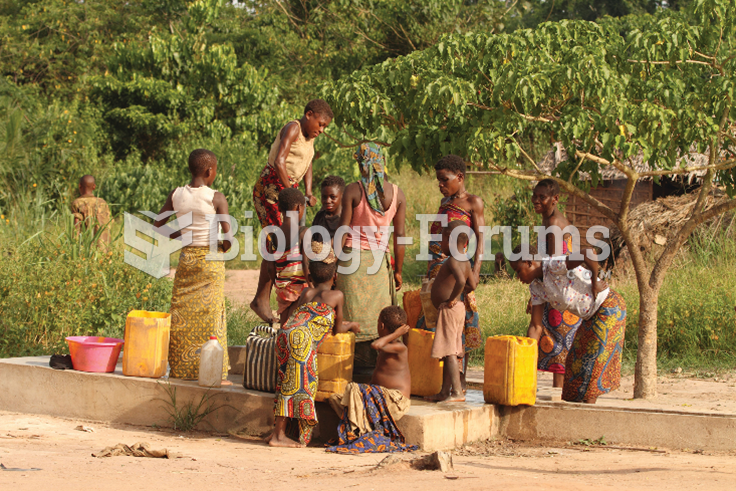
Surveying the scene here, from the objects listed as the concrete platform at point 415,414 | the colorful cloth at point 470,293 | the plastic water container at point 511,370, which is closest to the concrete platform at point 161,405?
the concrete platform at point 415,414

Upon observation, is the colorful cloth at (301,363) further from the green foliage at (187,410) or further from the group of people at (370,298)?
the green foliage at (187,410)

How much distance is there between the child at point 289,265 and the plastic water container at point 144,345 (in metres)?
0.86

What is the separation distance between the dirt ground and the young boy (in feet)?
2.50

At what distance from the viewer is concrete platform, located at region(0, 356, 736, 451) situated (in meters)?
4.94

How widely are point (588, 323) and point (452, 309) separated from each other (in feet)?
3.04

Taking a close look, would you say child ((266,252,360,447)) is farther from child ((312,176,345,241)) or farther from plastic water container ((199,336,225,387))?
child ((312,176,345,241))

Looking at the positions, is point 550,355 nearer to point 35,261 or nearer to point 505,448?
point 505,448

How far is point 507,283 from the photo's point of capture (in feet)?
35.5

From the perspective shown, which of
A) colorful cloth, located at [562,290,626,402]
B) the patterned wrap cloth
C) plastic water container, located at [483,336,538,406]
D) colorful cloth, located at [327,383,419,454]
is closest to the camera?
colorful cloth, located at [327,383,419,454]

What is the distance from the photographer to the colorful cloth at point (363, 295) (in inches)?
214

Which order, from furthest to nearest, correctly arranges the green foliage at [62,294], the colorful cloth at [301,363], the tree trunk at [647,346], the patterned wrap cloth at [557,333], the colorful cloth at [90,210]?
the colorful cloth at [90,210], the green foliage at [62,294], the tree trunk at [647,346], the patterned wrap cloth at [557,333], the colorful cloth at [301,363]

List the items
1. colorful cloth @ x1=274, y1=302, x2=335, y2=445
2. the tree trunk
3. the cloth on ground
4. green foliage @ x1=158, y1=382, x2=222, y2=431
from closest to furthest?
the cloth on ground, colorful cloth @ x1=274, y1=302, x2=335, y2=445, green foliage @ x1=158, y1=382, x2=222, y2=431, the tree trunk

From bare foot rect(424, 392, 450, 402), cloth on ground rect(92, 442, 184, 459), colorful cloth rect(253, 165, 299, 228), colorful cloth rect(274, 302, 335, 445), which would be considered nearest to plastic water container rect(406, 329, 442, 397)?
bare foot rect(424, 392, 450, 402)

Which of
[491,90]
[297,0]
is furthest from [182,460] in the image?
[297,0]
